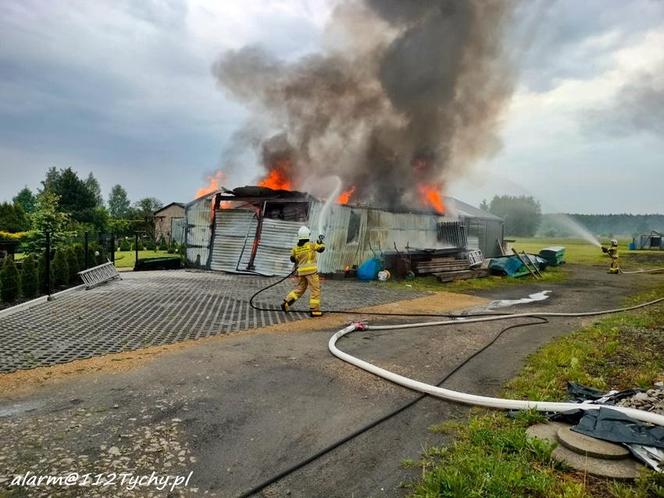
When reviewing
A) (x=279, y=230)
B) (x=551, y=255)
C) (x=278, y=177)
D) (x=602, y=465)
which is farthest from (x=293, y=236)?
(x=551, y=255)

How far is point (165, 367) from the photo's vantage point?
16.5ft

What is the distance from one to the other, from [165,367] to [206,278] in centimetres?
928

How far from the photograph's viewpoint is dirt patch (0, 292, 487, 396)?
14.8 feet

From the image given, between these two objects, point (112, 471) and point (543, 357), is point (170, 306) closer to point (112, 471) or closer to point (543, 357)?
point (112, 471)

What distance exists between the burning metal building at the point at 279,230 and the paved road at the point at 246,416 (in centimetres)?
875

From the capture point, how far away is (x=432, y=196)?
20125mm

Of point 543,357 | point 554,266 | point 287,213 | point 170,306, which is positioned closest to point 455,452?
point 543,357

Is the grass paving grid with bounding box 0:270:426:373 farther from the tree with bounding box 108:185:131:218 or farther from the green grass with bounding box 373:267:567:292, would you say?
the tree with bounding box 108:185:131:218

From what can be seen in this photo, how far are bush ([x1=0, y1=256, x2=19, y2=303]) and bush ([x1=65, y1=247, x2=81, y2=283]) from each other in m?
2.46

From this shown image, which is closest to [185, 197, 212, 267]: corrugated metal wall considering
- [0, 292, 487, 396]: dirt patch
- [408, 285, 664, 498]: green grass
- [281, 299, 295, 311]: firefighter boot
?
[281, 299, 295, 311]: firefighter boot

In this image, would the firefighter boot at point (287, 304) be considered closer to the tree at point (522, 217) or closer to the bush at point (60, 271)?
the bush at point (60, 271)

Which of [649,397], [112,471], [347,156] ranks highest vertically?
[347,156]

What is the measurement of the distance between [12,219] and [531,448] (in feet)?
105

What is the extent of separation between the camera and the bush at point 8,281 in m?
9.24
